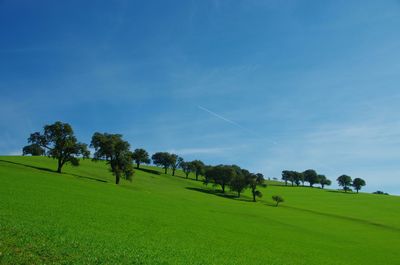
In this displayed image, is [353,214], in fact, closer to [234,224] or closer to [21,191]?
[234,224]

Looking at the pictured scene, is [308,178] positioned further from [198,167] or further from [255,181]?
[255,181]

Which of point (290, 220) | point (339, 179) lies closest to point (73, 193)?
point (290, 220)

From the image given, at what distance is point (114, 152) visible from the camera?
3450 inches

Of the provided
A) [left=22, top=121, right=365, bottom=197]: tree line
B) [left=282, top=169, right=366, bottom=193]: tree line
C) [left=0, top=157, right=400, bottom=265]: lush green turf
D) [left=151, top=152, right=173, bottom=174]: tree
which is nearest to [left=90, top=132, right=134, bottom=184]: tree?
[left=22, top=121, right=365, bottom=197]: tree line

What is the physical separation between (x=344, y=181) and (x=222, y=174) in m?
88.1

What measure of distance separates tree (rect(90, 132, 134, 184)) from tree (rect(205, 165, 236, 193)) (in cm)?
3953

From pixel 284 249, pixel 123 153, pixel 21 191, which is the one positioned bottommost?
pixel 284 249

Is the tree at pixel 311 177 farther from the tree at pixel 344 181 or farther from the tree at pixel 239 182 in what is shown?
the tree at pixel 239 182

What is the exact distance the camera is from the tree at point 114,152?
8650 cm

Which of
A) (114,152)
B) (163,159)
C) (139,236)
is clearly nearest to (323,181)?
(163,159)

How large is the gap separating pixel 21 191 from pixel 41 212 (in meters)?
13.4

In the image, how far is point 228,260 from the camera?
28.9 metres

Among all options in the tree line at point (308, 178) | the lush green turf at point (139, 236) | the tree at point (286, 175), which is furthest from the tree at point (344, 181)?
the lush green turf at point (139, 236)

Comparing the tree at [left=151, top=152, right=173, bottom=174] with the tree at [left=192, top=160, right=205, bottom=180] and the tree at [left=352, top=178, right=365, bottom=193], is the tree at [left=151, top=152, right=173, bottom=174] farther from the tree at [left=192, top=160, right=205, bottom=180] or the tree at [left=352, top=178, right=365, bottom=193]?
the tree at [left=352, top=178, right=365, bottom=193]
